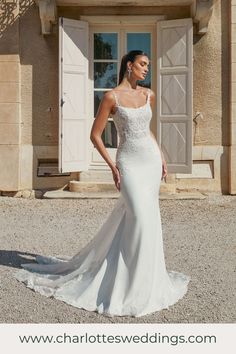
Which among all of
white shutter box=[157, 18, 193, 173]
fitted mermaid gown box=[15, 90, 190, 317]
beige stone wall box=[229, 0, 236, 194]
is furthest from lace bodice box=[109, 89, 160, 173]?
beige stone wall box=[229, 0, 236, 194]

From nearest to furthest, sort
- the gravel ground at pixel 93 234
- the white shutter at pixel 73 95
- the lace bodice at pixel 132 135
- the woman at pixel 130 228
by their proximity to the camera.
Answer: the gravel ground at pixel 93 234, the woman at pixel 130 228, the lace bodice at pixel 132 135, the white shutter at pixel 73 95

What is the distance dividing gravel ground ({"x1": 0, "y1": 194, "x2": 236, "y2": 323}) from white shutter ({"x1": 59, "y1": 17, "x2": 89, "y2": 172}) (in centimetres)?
68

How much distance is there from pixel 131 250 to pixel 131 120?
823mm

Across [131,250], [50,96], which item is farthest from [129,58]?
[50,96]

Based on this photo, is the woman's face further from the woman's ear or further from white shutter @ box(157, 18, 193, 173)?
white shutter @ box(157, 18, 193, 173)

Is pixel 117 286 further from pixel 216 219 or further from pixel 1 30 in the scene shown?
pixel 1 30

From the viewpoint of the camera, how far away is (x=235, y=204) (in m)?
7.15

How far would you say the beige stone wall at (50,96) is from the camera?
7.60 metres

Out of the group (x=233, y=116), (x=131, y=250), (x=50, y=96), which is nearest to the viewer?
(x=131, y=250)

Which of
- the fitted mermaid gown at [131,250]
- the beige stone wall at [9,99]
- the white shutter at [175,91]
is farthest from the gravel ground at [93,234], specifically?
the white shutter at [175,91]

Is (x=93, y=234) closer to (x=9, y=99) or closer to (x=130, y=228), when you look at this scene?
(x=130, y=228)

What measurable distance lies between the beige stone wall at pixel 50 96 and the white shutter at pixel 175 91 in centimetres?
32

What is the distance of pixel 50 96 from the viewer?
7.74 metres

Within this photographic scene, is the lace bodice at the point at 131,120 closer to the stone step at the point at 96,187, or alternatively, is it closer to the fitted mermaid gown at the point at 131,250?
the fitted mermaid gown at the point at 131,250
